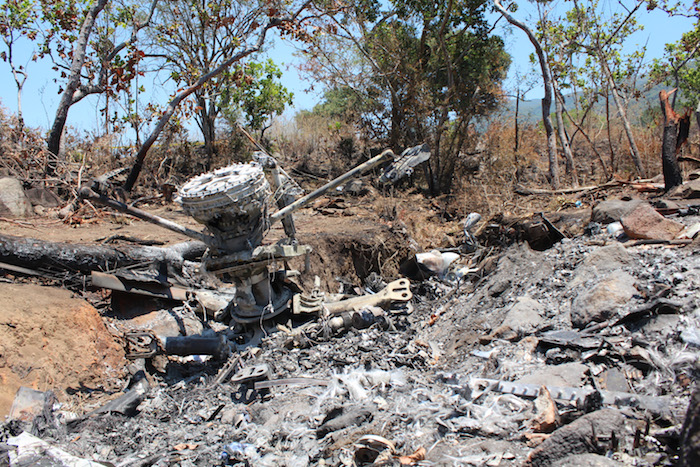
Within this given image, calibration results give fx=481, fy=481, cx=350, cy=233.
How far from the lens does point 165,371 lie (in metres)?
5.09

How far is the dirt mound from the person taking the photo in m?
4.18

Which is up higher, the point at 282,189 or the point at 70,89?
A: the point at 70,89

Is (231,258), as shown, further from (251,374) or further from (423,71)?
(423,71)

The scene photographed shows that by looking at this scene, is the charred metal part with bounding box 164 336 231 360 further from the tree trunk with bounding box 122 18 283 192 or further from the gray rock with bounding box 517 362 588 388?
the tree trunk with bounding box 122 18 283 192

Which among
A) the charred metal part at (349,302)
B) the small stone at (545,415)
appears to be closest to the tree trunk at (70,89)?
the charred metal part at (349,302)

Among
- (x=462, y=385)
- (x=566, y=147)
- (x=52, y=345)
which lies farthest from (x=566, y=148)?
(x=52, y=345)

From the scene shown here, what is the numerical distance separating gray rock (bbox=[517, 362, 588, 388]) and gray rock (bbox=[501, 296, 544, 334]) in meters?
0.83

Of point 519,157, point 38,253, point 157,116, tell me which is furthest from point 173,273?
point 519,157

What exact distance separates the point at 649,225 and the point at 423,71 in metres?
9.91

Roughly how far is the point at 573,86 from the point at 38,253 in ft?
41.8

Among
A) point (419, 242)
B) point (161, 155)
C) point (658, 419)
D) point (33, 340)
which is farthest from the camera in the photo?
point (161, 155)

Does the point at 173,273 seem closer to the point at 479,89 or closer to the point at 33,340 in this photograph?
the point at 33,340

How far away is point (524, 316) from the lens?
4184 mm

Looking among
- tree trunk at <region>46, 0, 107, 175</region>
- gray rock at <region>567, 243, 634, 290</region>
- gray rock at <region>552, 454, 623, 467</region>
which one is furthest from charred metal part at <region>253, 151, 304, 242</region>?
tree trunk at <region>46, 0, 107, 175</region>
